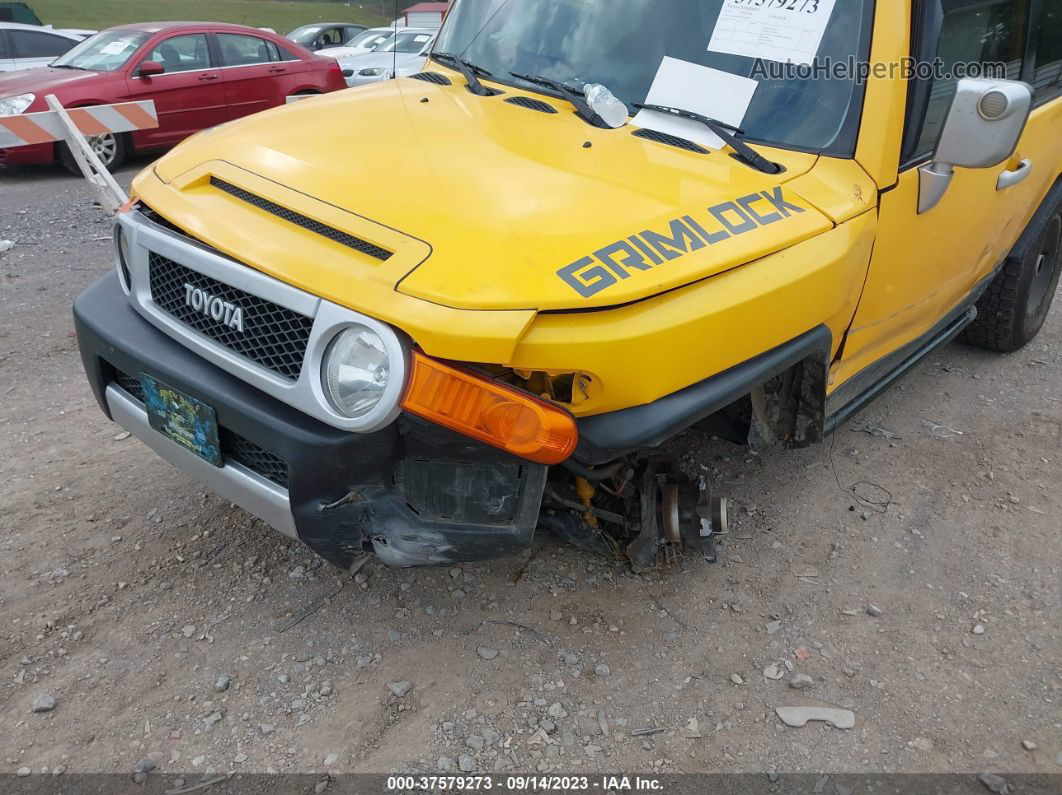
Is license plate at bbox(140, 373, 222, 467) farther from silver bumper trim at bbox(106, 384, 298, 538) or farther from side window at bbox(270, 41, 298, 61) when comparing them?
side window at bbox(270, 41, 298, 61)

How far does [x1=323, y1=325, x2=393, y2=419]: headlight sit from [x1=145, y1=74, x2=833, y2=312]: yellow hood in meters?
0.09

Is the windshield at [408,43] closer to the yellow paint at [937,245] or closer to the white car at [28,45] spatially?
the white car at [28,45]

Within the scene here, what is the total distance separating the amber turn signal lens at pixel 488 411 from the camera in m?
1.91

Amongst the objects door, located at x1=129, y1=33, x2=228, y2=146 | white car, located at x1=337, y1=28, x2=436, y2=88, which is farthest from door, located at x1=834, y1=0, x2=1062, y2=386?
white car, located at x1=337, y1=28, x2=436, y2=88

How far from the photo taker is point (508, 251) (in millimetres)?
2002

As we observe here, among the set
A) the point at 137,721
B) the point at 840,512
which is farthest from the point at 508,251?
the point at 840,512

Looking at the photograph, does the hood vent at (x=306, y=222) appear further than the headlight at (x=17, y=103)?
No

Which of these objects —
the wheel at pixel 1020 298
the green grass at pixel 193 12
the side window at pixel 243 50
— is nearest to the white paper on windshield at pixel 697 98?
the wheel at pixel 1020 298

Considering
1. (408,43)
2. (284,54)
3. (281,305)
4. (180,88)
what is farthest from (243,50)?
(281,305)

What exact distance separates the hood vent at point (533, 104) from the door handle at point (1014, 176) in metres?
1.79

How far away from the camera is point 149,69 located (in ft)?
28.6

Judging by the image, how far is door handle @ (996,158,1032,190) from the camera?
3.29m

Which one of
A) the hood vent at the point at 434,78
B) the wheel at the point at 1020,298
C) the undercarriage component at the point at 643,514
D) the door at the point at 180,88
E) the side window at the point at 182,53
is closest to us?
the undercarriage component at the point at 643,514

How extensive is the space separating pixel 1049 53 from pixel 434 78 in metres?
2.63
